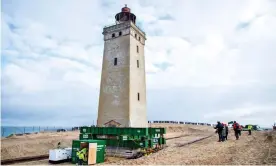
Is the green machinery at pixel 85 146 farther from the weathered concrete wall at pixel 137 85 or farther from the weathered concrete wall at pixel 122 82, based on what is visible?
the weathered concrete wall at pixel 137 85

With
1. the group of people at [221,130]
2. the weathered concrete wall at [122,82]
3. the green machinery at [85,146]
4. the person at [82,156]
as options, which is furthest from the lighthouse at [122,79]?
the person at [82,156]

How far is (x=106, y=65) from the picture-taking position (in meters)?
27.4

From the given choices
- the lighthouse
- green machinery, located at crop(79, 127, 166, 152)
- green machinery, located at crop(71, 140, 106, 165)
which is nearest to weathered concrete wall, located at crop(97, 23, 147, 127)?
the lighthouse

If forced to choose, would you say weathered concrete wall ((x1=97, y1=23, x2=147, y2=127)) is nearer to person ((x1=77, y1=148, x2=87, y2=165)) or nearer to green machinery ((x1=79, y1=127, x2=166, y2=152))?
green machinery ((x1=79, y1=127, x2=166, y2=152))

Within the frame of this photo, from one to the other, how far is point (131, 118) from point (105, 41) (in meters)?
10.6

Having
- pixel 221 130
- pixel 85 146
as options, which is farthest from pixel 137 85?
pixel 85 146

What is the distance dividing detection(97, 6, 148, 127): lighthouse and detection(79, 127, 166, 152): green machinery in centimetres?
602

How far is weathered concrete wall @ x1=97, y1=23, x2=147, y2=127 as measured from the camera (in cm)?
2481

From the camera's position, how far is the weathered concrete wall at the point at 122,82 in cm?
2481

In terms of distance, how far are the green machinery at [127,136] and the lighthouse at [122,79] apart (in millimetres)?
6018

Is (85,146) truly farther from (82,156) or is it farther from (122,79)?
(122,79)

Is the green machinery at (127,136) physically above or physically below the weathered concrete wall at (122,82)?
Answer: below

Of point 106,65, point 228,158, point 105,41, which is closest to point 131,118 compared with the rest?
point 106,65

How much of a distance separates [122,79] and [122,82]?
1.15 feet
